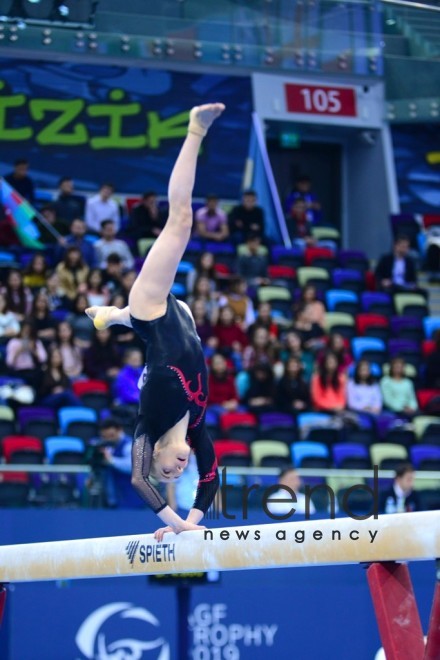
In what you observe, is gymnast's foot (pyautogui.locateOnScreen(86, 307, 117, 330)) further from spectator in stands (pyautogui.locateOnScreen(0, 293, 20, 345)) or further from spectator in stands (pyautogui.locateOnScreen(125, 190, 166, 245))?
spectator in stands (pyautogui.locateOnScreen(125, 190, 166, 245))

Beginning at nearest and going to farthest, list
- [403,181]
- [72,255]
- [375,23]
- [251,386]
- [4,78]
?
[251,386]
[72,255]
[375,23]
[4,78]
[403,181]

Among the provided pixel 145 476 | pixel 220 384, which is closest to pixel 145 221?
pixel 220 384

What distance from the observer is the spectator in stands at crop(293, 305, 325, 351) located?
1194 cm

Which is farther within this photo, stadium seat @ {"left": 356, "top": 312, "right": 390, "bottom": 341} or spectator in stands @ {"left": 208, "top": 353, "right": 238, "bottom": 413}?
stadium seat @ {"left": 356, "top": 312, "right": 390, "bottom": 341}

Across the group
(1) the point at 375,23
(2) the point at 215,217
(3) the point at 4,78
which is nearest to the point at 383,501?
(2) the point at 215,217

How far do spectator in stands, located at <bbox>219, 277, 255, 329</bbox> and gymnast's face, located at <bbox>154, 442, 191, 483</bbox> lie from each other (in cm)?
681

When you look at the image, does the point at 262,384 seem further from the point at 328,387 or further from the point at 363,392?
the point at 363,392

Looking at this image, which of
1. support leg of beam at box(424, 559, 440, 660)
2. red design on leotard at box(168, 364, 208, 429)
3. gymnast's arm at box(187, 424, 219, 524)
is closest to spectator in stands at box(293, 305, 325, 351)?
gymnast's arm at box(187, 424, 219, 524)

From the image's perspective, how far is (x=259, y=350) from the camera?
11383mm

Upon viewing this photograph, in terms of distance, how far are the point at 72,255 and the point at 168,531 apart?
7104 millimetres

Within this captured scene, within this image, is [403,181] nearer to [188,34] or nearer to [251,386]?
[188,34]

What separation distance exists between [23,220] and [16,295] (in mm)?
1945

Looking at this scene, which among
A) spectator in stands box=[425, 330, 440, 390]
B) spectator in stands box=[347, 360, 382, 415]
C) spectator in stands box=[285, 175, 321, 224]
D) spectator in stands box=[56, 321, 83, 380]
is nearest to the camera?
spectator in stands box=[56, 321, 83, 380]

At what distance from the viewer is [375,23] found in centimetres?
1384
